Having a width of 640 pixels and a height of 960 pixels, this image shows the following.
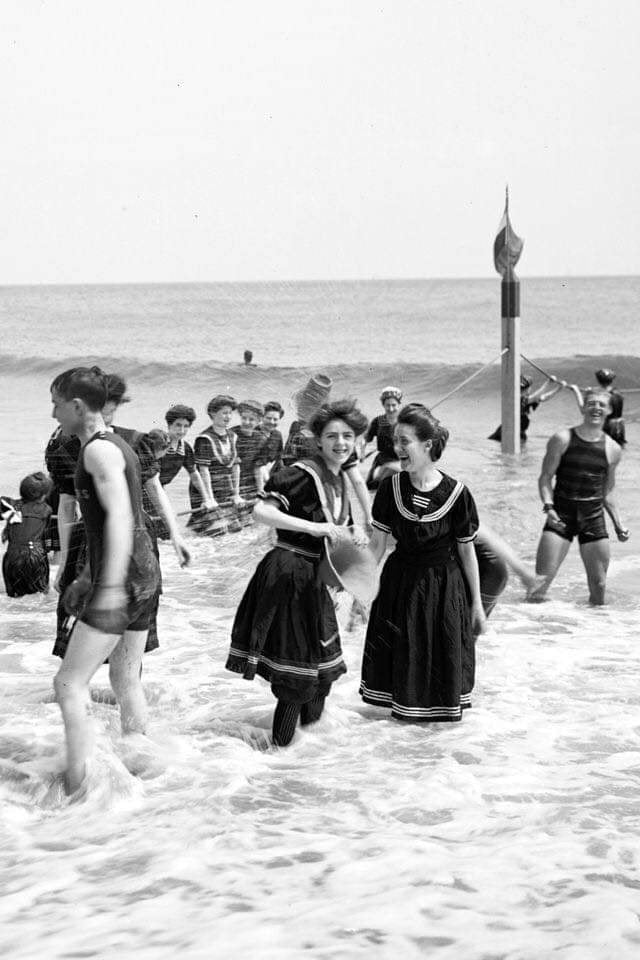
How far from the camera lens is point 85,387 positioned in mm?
4582

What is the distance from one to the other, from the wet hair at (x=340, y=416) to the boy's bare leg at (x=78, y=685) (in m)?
1.26

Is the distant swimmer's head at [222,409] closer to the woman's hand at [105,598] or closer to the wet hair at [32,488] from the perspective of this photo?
the wet hair at [32,488]

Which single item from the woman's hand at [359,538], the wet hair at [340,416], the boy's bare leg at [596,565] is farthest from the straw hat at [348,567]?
the boy's bare leg at [596,565]

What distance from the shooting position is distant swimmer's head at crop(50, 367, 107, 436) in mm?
4562

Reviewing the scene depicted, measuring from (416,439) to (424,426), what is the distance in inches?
2.5

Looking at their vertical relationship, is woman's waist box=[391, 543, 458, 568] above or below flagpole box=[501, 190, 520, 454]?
below

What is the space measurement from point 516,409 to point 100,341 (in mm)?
41530

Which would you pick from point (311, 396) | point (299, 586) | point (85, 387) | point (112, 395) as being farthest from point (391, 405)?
point (85, 387)

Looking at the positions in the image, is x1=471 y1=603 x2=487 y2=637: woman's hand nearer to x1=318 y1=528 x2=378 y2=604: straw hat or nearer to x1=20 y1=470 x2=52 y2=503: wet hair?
x1=318 y1=528 x2=378 y2=604: straw hat

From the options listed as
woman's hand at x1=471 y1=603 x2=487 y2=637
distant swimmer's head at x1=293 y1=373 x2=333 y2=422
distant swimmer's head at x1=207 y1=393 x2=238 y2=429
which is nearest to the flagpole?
distant swimmer's head at x1=207 y1=393 x2=238 y2=429

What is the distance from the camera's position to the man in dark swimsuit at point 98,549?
14.5 feet

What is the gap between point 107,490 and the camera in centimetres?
439

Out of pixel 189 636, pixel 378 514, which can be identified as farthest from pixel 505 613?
pixel 378 514

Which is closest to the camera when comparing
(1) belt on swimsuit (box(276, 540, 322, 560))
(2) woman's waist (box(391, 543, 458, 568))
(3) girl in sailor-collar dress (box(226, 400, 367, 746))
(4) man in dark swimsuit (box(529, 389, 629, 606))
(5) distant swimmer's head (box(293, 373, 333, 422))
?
(3) girl in sailor-collar dress (box(226, 400, 367, 746))
